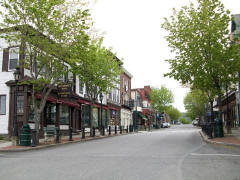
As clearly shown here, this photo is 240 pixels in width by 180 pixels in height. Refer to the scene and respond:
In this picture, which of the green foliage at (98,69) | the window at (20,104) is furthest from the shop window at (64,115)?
the window at (20,104)

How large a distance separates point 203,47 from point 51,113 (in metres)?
14.3

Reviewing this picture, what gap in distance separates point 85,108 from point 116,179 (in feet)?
82.5

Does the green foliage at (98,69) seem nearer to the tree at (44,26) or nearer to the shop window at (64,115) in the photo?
the shop window at (64,115)

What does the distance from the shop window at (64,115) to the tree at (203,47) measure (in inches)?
440

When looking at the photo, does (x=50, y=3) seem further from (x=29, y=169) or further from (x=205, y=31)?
(x=205, y=31)

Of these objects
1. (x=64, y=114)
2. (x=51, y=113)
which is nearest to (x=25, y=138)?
(x=51, y=113)

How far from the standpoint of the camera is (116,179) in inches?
257

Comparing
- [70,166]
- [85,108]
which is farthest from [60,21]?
[85,108]

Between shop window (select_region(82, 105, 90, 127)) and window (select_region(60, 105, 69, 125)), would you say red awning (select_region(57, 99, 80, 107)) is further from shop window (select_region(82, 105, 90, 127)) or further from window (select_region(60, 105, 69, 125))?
shop window (select_region(82, 105, 90, 127))

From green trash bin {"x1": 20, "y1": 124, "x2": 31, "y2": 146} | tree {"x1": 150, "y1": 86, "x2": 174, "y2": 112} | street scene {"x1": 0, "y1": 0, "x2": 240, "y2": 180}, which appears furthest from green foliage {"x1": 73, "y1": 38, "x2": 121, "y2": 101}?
tree {"x1": 150, "y1": 86, "x2": 174, "y2": 112}

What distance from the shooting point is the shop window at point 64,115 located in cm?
2539

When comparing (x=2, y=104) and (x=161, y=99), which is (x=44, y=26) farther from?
(x=161, y=99)

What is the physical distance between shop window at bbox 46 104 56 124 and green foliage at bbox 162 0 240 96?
10.9 m

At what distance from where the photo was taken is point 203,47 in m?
19.6
